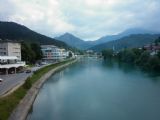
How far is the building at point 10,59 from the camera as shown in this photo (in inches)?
1275

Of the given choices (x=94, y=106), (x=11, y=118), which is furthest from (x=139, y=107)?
(x=11, y=118)

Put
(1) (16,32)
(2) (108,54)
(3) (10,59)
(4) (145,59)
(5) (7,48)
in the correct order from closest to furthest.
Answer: (3) (10,59) < (5) (7,48) < (4) (145,59) < (2) (108,54) < (1) (16,32)

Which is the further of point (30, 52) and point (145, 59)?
point (145, 59)

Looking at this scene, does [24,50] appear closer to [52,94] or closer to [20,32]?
[52,94]

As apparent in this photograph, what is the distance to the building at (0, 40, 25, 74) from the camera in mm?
32375

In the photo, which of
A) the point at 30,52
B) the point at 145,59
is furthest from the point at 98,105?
the point at 145,59

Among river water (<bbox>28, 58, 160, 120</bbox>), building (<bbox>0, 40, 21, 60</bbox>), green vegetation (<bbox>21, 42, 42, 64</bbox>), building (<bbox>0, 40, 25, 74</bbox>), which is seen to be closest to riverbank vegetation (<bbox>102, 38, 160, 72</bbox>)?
green vegetation (<bbox>21, 42, 42, 64</bbox>)

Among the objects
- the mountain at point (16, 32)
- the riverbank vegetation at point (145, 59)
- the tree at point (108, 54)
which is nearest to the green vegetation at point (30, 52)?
the riverbank vegetation at point (145, 59)

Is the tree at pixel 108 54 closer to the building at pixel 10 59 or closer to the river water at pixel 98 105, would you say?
the building at pixel 10 59

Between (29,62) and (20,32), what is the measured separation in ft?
189

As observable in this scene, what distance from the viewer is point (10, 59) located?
35281 mm

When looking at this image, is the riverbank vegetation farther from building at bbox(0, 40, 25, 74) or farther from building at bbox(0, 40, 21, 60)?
building at bbox(0, 40, 21, 60)

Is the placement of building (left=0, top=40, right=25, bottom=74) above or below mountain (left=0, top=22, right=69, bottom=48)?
below

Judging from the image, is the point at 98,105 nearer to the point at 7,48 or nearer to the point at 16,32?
the point at 7,48
